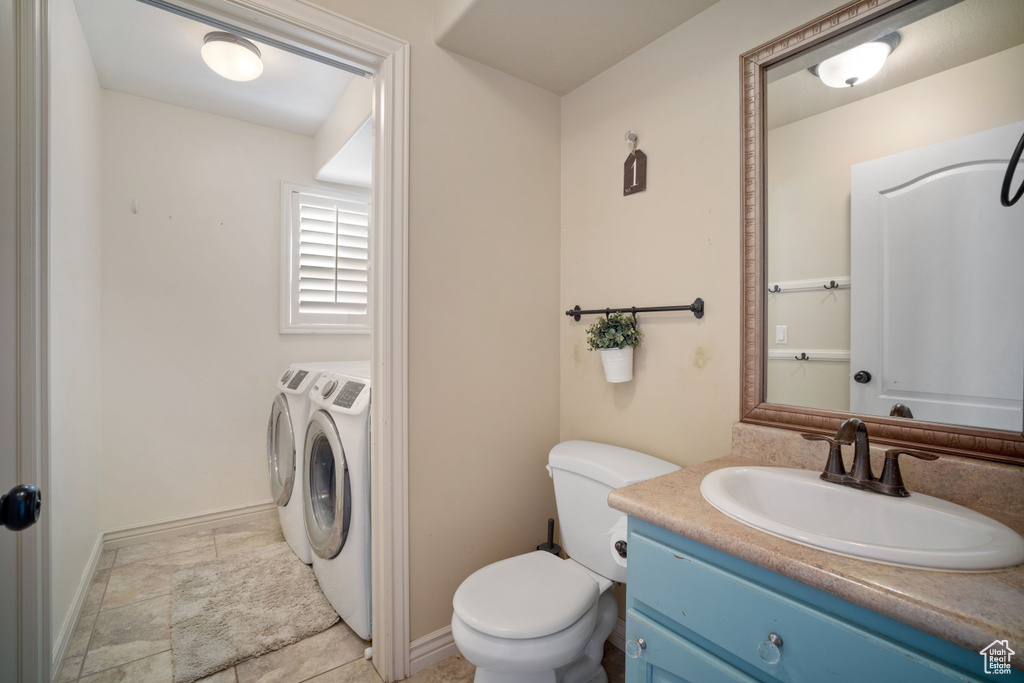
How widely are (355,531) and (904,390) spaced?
1.75m

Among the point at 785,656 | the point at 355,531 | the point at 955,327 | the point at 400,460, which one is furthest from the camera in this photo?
the point at 355,531

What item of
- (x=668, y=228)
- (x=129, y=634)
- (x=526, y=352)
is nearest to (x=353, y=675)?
(x=129, y=634)

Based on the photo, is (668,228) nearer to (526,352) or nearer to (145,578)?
(526,352)

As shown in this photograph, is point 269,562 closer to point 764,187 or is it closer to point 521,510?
point 521,510

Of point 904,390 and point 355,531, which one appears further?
point 355,531

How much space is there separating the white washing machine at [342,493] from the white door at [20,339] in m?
0.88

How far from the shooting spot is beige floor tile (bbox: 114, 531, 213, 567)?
2402 millimetres

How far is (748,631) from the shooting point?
792 millimetres

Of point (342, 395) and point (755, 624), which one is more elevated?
point (342, 395)

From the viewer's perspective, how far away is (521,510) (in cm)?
188

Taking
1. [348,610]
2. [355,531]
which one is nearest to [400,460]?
[355,531]

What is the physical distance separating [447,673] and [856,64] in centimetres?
221

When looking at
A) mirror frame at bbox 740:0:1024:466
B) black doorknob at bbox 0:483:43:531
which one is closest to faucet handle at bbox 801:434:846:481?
mirror frame at bbox 740:0:1024:466

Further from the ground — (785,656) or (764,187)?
(764,187)
